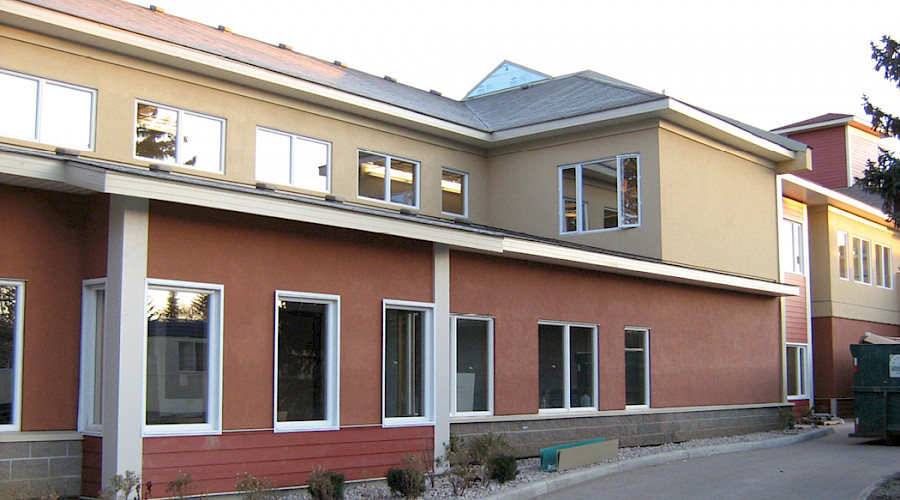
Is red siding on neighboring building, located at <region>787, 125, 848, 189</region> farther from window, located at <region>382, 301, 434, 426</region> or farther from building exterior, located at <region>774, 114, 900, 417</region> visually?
window, located at <region>382, 301, 434, 426</region>

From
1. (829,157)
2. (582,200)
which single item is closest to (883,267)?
(829,157)

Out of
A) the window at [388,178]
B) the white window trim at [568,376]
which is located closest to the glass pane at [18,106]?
the window at [388,178]

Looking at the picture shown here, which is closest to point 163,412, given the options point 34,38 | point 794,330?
point 34,38

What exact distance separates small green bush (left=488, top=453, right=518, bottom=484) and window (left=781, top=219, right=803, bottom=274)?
1523 centimetres

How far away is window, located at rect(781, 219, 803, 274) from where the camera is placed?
2594 cm

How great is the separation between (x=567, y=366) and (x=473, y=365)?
2.45 m

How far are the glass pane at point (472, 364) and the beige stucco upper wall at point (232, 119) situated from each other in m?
4.97

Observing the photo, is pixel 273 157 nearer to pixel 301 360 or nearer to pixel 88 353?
pixel 301 360

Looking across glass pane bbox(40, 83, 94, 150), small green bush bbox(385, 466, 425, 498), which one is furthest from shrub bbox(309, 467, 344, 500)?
glass pane bbox(40, 83, 94, 150)

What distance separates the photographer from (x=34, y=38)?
1435cm

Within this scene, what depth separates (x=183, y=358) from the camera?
36.7ft

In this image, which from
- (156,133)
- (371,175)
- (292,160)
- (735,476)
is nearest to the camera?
(735,476)

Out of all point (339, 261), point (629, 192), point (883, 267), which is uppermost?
point (629, 192)

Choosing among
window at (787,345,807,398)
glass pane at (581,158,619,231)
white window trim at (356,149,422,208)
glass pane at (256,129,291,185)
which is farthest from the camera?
window at (787,345,807,398)
